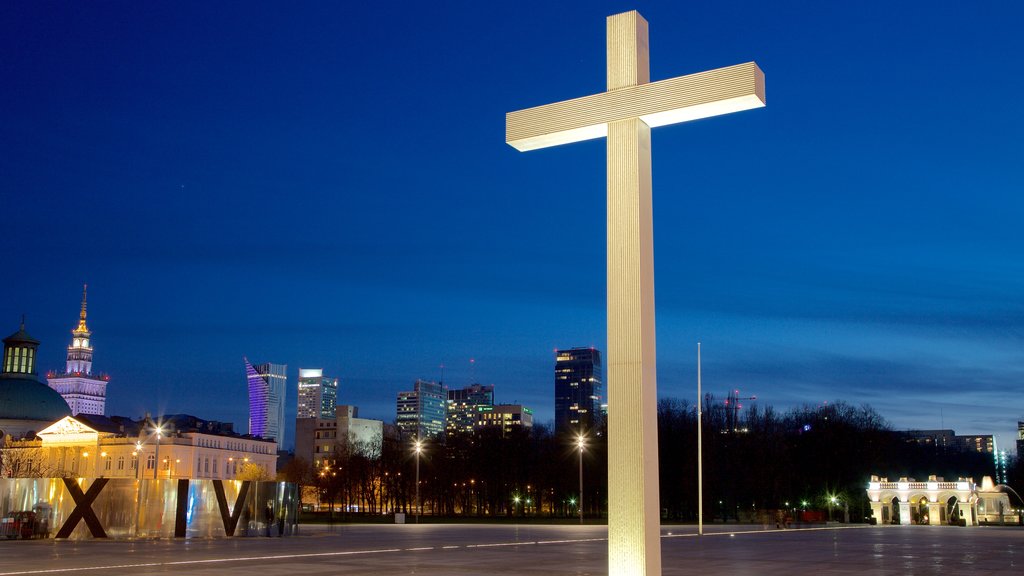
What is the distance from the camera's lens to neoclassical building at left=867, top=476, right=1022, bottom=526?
3627 inches

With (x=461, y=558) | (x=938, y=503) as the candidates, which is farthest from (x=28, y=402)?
(x=461, y=558)

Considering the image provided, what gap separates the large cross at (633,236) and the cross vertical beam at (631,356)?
0.02 meters

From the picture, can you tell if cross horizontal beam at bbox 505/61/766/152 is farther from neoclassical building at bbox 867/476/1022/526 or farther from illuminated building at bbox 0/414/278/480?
illuminated building at bbox 0/414/278/480

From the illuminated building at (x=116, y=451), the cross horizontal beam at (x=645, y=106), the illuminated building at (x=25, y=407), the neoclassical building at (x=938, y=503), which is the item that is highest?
the illuminated building at (x=25, y=407)

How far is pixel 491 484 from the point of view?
112 metres

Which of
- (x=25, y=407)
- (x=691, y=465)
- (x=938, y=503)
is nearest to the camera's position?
(x=938, y=503)

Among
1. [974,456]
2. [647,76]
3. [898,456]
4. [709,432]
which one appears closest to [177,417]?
[709,432]

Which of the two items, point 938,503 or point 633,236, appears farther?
point 938,503

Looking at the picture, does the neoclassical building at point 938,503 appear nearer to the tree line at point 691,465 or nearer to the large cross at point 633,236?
the tree line at point 691,465

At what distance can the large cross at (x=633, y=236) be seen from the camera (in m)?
14.9

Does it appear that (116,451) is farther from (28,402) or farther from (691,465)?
(691,465)

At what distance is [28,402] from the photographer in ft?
618

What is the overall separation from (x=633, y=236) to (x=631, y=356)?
1964 millimetres

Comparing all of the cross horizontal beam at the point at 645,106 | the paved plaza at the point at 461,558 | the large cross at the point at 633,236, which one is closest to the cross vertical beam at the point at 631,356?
the large cross at the point at 633,236
